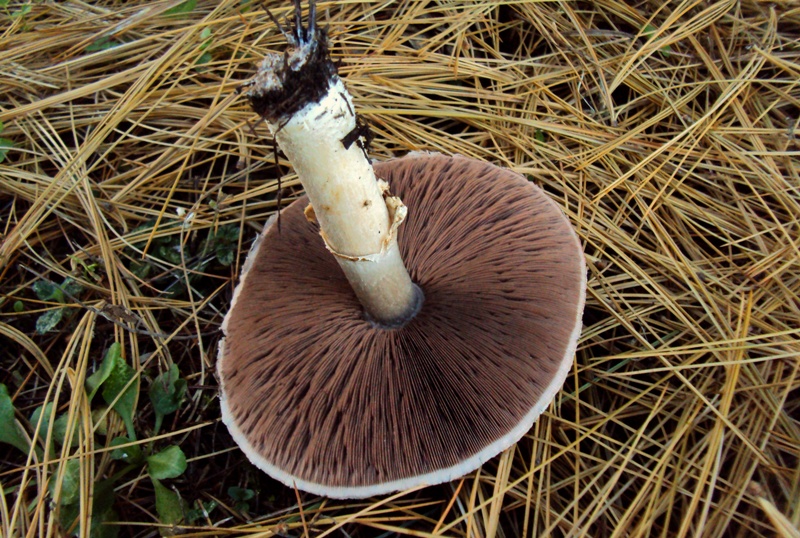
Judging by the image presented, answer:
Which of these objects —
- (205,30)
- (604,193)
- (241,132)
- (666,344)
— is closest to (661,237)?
(604,193)

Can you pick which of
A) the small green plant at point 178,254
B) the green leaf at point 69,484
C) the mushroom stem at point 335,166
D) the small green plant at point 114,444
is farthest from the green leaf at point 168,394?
the mushroom stem at point 335,166

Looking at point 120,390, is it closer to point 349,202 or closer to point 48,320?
point 48,320

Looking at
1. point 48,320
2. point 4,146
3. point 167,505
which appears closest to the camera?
point 167,505

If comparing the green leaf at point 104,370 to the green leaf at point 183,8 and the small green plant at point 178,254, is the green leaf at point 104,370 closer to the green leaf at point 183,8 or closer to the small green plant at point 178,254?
the small green plant at point 178,254

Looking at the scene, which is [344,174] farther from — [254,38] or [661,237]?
[254,38]

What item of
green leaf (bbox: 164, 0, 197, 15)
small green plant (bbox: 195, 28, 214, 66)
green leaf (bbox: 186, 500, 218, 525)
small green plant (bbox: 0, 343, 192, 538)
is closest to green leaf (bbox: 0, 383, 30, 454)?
small green plant (bbox: 0, 343, 192, 538)

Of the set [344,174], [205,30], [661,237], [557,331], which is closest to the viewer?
[344,174]

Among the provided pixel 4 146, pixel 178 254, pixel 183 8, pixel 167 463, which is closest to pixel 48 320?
pixel 178 254

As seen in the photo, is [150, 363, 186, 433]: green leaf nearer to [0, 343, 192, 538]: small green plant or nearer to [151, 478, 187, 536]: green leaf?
[0, 343, 192, 538]: small green plant
